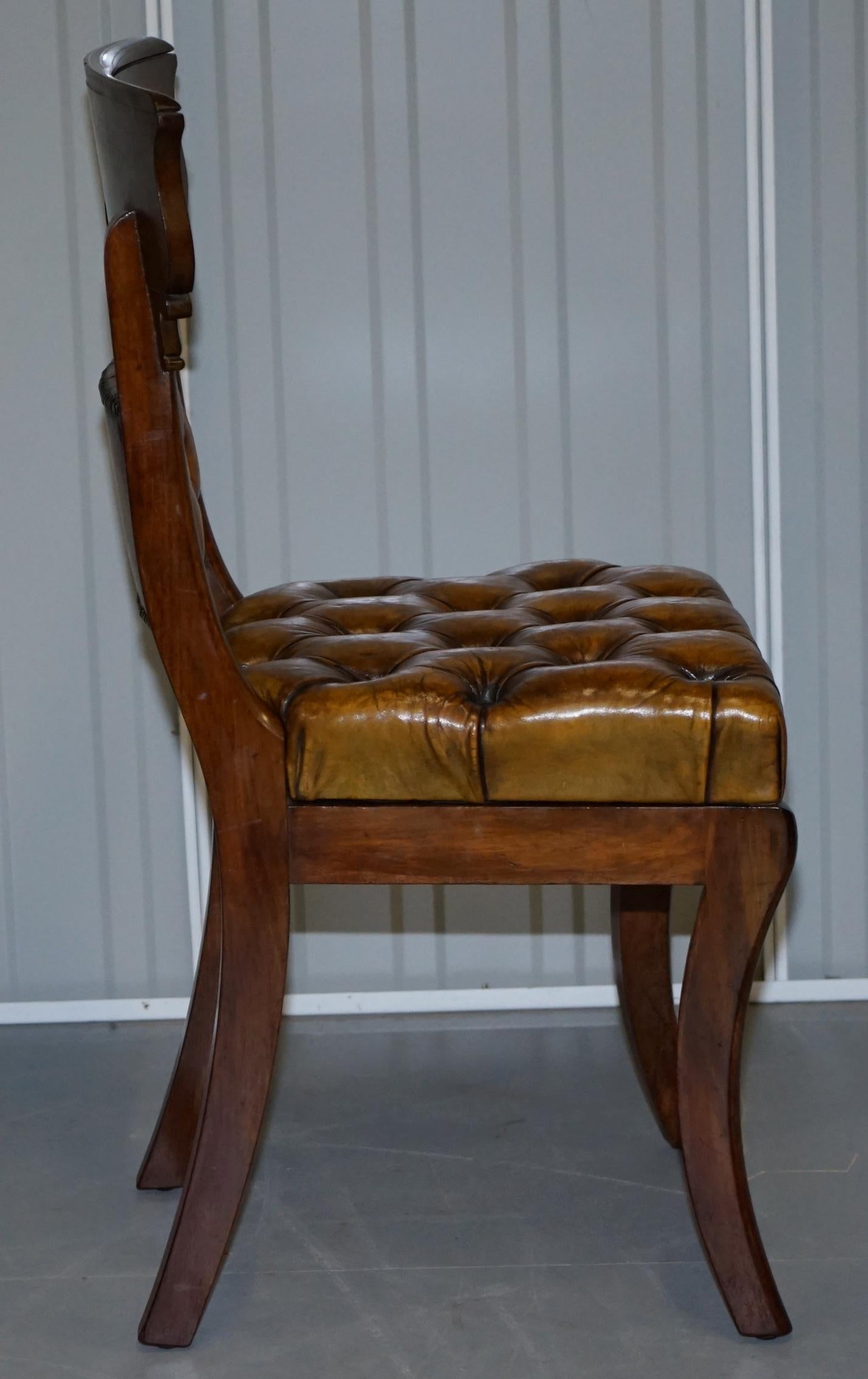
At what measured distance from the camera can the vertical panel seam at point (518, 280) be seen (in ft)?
5.70

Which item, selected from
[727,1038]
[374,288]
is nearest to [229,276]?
[374,288]

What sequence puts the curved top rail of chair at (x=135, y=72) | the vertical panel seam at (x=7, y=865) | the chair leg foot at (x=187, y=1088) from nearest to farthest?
the curved top rail of chair at (x=135, y=72) < the chair leg foot at (x=187, y=1088) < the vertical panel seam at (x=7, y=865)

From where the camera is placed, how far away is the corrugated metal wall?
5.71ft

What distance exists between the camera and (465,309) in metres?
1.78

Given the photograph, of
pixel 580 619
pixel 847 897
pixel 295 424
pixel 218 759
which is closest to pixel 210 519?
pixel 295 424

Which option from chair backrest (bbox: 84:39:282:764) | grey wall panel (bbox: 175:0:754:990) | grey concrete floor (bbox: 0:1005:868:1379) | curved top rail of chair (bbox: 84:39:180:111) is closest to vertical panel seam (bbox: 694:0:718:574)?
grey wall panel (bbox: 175:0:754:990)

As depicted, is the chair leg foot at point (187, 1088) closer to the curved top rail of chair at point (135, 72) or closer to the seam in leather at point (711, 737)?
the seam in leather at point (711, 737)

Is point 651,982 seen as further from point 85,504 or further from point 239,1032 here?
point 85,504

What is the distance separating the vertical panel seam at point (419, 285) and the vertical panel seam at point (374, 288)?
0.04 metres

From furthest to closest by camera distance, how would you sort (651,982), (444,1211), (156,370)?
(651,982) < (444,1211) < (156,370)

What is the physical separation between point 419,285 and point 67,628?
621 millimetres

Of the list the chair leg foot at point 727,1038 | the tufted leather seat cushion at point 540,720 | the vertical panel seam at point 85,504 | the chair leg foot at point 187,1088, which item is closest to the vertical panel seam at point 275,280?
the vertical panel seam at point 85,504

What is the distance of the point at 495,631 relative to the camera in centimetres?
119

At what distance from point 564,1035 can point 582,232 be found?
992 mm
